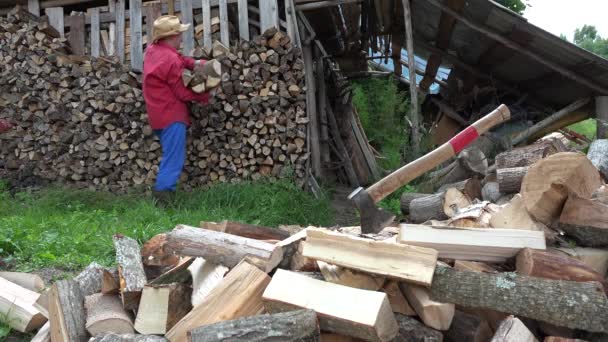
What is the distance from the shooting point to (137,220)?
4.95 meters

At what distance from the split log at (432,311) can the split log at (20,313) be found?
1878 mm

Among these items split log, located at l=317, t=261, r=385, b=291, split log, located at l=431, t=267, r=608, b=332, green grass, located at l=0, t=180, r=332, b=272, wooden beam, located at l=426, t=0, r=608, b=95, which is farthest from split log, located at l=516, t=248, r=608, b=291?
wooden beam, located at l=426, t=0, r=608, b=95

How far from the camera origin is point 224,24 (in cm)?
614

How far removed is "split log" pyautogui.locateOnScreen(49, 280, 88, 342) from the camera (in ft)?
7.91

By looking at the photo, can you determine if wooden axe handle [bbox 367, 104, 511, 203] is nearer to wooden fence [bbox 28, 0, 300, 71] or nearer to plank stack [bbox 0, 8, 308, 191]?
plank stack [bbox 0, 8, 308, 191]

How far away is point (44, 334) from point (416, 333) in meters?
1.75

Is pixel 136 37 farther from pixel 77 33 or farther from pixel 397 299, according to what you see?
pixel 397 299

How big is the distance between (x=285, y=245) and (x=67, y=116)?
5095mm

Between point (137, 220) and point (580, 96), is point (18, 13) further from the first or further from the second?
point (580, 96)

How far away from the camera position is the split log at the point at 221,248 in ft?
8.74

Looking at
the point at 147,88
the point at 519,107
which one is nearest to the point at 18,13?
the point at 147,88

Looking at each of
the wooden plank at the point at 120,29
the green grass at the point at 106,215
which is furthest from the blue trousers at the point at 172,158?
the wooden plank at the point at 120,29

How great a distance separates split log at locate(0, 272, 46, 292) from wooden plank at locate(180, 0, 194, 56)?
3799mm

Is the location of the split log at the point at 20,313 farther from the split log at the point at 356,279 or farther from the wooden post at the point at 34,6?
the wooden post at the point at 34,6
